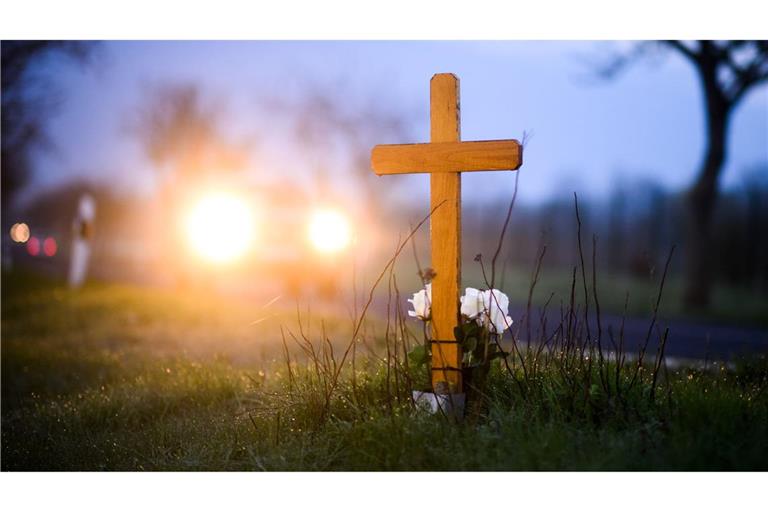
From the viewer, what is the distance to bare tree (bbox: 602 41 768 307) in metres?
12.3

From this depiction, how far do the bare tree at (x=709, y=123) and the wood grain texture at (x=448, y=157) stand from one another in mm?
10175

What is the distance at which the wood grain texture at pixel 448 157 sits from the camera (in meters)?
3.73

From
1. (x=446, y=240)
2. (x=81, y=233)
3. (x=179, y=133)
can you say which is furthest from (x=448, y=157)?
(x=179, y=133)

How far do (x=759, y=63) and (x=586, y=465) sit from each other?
37.2ft

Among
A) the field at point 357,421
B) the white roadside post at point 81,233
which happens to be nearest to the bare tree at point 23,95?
the white roadside post at point 81,233

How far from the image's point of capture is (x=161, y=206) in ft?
66.8

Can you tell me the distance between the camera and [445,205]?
3896mm

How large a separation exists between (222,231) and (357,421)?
37.5 ft

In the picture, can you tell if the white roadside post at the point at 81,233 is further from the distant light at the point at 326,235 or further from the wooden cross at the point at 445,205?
the wooden cross at the point at 445,205

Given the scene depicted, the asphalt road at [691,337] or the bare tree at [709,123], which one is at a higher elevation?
the bare tree at [709,123]

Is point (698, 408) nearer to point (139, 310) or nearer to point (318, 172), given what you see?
point (139, 310)

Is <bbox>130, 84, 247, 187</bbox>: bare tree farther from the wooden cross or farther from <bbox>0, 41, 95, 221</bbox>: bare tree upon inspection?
the wooden cross

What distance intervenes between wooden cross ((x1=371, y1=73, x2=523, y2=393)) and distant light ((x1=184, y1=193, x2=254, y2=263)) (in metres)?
10.6

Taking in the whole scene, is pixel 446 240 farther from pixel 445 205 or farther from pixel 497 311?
pixel 497 311
